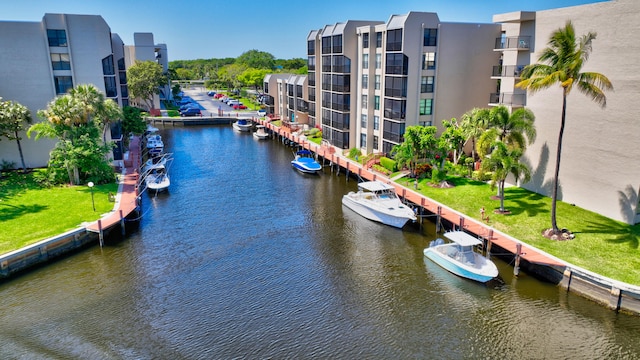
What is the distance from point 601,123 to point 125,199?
145ft

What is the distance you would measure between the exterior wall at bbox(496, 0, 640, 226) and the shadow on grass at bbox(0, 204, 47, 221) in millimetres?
46292

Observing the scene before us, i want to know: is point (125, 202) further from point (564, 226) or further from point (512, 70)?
point (512, 70)

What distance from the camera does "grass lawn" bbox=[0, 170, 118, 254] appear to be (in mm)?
34750

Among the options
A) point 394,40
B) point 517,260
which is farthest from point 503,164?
point 394,40

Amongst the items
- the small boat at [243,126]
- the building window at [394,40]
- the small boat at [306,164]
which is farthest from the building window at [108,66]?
the small boat at [243,126]

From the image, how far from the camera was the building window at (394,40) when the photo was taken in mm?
53438

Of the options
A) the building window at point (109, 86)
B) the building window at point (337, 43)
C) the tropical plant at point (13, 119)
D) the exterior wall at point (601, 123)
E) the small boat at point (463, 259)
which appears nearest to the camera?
the small boat at point (463, 259)

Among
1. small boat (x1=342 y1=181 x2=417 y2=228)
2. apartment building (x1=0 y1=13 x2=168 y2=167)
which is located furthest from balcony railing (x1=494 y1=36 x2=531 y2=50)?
apartment building (x1=0 y1=13 x2=168 y2=167)

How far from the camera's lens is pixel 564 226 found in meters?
34.9

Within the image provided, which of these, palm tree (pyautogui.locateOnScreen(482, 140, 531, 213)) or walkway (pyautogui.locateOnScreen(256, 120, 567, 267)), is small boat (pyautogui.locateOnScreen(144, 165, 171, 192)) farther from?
palm tree (pyautogui.locateOnScreen(482, 140, 531, 213))

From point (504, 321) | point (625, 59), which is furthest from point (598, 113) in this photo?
point (504, 321)

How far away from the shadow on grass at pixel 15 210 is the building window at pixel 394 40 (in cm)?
4241

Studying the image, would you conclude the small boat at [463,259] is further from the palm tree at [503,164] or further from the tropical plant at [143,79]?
the tropical plant at [143,79]

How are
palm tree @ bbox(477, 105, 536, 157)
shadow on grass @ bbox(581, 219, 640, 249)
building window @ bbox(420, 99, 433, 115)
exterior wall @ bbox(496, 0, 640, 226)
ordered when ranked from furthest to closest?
building window @ bbox(420, 99, 433, 115) → palm tree @ bbox(477, 105, 536, 157) → exterior wall @ bbox(496, 0, 640, 226) → shadow on grass @ bbox(581, 219, 640, 249)
